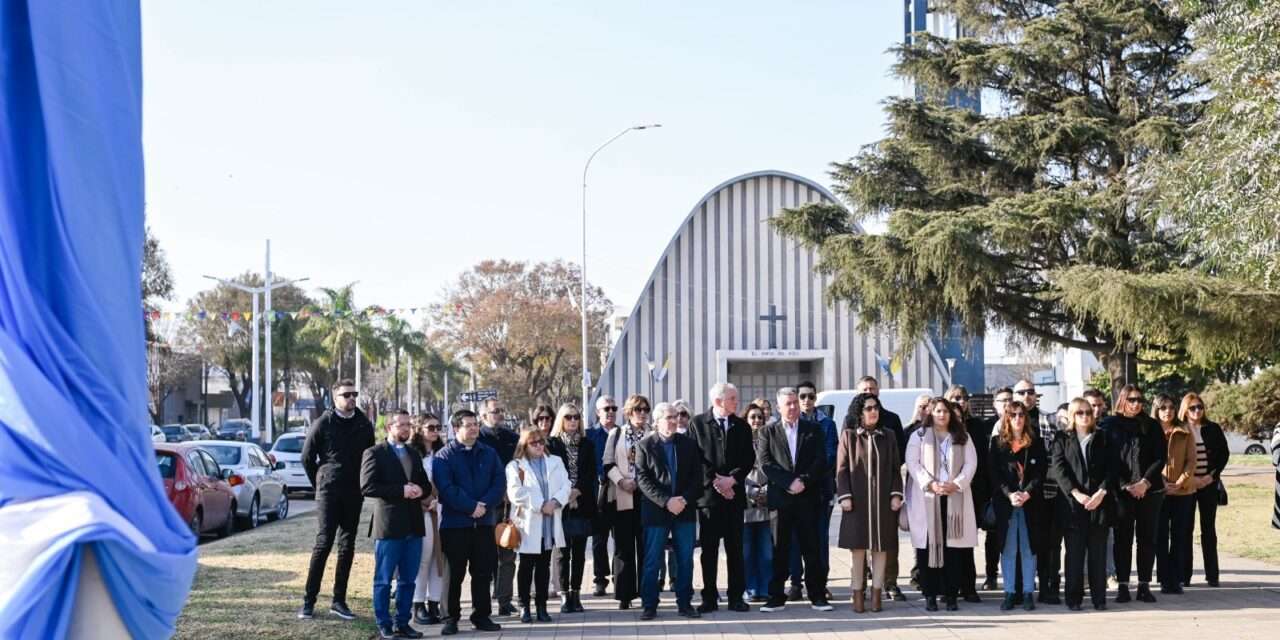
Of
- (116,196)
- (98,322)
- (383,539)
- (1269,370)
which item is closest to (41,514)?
(98,322)

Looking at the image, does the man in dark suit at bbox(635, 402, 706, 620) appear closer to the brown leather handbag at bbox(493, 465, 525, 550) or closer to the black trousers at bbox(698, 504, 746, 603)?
the black trousers at bbox(698, 504, 746, 603)

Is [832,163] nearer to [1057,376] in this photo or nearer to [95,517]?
[95,517]

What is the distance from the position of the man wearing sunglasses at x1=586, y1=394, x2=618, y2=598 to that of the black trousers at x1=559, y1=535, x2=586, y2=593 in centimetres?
24

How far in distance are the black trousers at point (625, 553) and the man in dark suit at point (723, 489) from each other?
68 cm

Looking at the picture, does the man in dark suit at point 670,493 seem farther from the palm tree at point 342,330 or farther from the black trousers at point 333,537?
the palm tree at point 342,330

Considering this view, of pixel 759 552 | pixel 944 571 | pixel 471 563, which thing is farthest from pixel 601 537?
pixel 944 571

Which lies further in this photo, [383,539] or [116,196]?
[383,539]

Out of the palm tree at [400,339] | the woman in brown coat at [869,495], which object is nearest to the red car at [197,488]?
the woman in brown coat at [869,495]

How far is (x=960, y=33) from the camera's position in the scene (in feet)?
116

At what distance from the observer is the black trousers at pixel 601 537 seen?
13.8 m

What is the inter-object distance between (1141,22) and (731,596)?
850 inches

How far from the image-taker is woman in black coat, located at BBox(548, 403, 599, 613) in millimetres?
13344

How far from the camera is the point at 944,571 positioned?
1281cm

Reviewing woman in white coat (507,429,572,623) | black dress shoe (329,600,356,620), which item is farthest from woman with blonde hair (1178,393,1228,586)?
black dress shoe (329,600,356,620)
